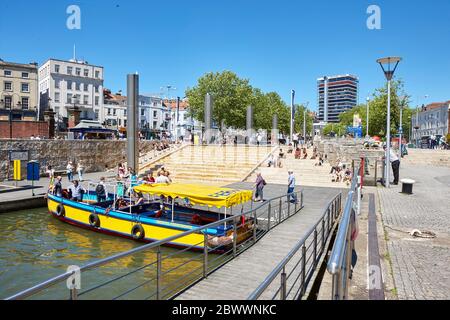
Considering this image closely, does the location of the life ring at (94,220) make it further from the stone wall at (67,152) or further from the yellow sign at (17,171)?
the stone wall at (67,152)

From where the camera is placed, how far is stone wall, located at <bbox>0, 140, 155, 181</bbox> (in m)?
28.7

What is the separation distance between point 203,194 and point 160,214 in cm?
310

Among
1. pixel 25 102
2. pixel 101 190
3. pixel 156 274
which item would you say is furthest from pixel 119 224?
pixel 25 102

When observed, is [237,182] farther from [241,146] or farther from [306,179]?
[241,146]

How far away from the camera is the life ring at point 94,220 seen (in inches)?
601

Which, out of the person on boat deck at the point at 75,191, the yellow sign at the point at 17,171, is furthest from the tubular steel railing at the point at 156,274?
the yellow sign at the point at 17,171

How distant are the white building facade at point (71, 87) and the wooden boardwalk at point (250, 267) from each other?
2478 inches

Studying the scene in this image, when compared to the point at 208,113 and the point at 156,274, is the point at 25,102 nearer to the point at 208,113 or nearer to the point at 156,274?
the point at 208,113

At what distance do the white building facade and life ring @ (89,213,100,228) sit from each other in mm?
56760

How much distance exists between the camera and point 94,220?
1539 cm

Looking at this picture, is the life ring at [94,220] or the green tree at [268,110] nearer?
the life ring at [94,220]

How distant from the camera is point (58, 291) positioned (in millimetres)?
9305

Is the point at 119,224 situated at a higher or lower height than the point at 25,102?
lower

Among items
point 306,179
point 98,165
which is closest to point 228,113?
point 98,165
